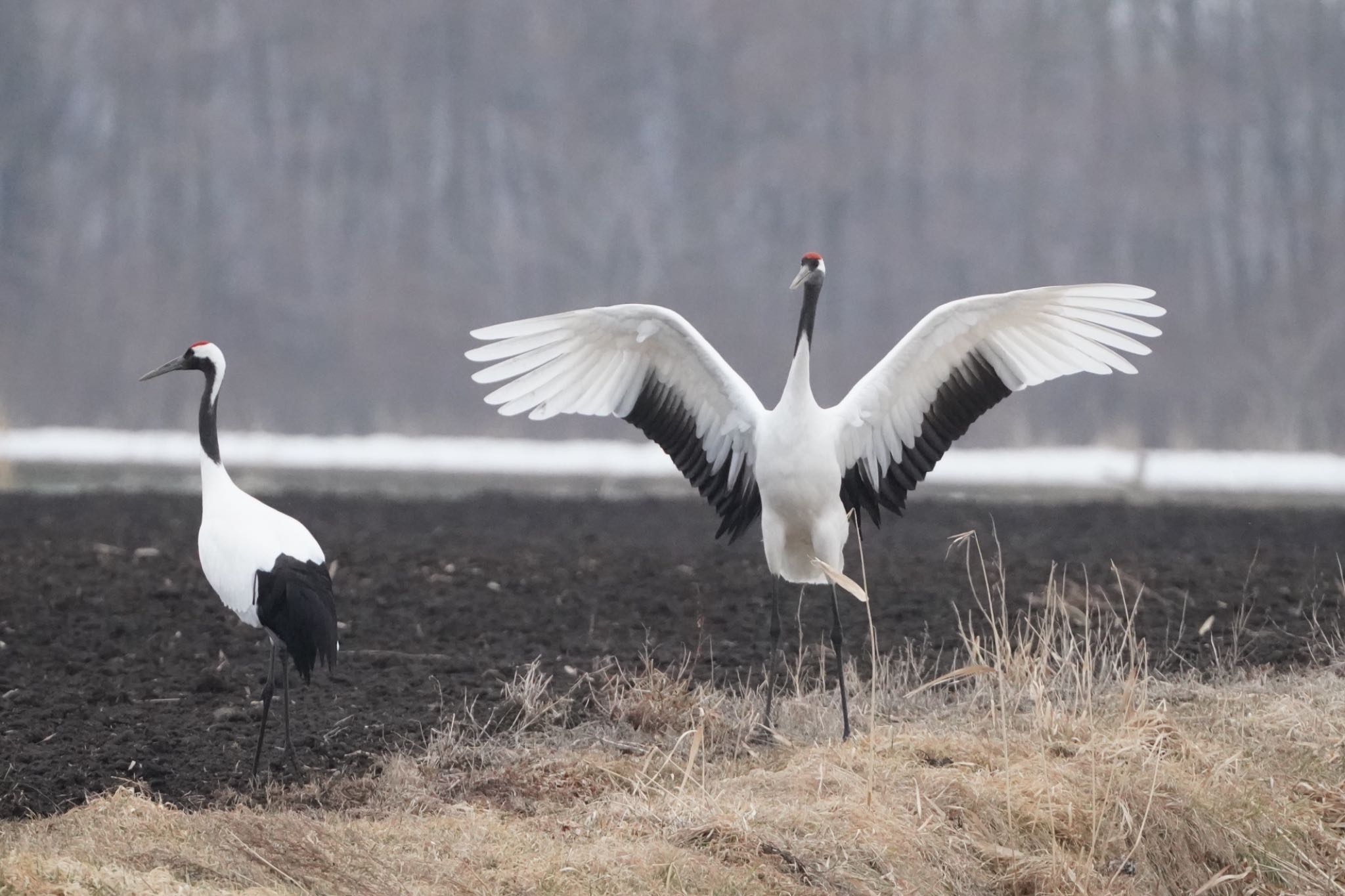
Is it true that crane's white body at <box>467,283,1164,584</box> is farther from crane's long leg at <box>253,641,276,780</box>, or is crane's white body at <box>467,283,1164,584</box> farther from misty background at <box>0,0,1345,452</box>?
misty background at <box>0,0,1345,452</box>

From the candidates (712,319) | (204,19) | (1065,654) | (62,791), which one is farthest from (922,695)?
(204,19)

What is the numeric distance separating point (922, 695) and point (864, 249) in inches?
1052

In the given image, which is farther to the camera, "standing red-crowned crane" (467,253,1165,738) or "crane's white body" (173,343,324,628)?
"standing red-crowned crane" (467,253,1165,738)

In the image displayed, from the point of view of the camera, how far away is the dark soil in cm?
617

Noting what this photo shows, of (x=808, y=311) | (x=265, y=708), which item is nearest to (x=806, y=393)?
(x=808, y=311)

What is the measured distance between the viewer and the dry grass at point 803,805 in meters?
4.52

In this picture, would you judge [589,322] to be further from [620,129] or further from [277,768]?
[620,129]

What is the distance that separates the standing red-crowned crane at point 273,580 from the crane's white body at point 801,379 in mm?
1043

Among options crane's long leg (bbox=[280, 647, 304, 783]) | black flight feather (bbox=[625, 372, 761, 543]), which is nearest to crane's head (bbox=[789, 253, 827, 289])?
black flight feather (bbox=[625, 372, 761, 543])

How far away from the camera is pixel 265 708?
19.6 ft

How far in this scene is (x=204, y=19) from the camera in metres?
35.7

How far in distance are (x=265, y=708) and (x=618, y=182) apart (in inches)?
1135

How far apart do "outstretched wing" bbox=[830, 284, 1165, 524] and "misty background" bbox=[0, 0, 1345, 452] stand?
2430 centimetres

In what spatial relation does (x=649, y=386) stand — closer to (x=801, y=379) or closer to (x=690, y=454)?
(x=690, y=454)
